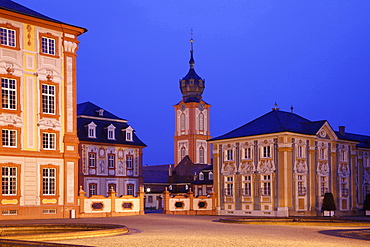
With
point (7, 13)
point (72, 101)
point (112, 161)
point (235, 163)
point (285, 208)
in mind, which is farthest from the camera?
point (112, 161)

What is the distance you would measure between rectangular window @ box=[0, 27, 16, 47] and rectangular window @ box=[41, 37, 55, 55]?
2.17 meters

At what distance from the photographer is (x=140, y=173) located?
66.8m

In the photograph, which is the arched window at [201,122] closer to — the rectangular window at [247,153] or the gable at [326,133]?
the gable at [326,133]

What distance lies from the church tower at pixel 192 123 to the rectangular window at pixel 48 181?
6517 centimetres

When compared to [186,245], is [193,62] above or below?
above

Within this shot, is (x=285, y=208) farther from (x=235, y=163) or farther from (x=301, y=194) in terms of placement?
(x=235, y=163)

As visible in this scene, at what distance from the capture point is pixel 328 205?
46219 millimetres

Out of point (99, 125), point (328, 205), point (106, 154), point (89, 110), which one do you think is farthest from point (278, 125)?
point (89, 110)

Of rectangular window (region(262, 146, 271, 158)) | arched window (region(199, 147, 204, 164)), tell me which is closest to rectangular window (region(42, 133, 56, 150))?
rectangular window (region(262, 146, 271, 158))

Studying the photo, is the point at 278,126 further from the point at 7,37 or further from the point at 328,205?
the point at 7,37

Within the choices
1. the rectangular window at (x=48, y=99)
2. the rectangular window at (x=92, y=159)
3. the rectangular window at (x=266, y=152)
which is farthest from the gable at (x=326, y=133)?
the rectangular window at (x=92, y=159)

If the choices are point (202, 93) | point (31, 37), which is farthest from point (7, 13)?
point (202, 93)

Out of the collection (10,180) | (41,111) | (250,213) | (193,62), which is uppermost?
(193,62)

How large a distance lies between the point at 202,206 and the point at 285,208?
314 inches
